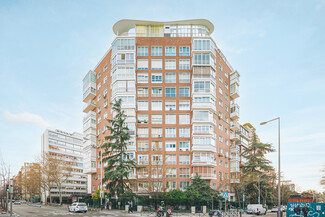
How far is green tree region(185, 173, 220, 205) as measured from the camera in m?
53.5

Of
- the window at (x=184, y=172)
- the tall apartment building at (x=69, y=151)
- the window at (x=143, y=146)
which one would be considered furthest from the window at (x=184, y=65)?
the tall apartment building at (x=69, y=151)

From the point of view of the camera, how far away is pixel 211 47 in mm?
66312

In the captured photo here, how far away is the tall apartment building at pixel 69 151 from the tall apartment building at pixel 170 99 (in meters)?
70.8

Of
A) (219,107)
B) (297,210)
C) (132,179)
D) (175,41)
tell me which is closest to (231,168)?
(219,107)

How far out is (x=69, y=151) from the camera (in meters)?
142

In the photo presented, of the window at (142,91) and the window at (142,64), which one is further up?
the window at (142,64)

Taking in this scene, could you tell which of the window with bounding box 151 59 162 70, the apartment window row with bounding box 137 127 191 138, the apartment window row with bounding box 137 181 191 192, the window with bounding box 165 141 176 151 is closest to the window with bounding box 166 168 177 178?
the apartment window row with bounding box 137 181 191 192

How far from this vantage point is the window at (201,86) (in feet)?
211

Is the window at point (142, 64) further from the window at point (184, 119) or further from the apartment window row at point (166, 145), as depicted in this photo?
the apartment window row at point (166, 145)

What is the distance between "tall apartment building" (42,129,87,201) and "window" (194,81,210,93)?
266ft

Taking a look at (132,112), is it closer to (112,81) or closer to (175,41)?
(112,81)

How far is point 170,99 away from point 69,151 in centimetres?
8865

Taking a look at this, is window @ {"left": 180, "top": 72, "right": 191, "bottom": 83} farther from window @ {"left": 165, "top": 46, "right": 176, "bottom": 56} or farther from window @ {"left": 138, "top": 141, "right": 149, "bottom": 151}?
window @ {"left": 138, "top": 141, "right": 149, "bottom": 151}

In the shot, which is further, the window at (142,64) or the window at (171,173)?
the window at (142,64)
